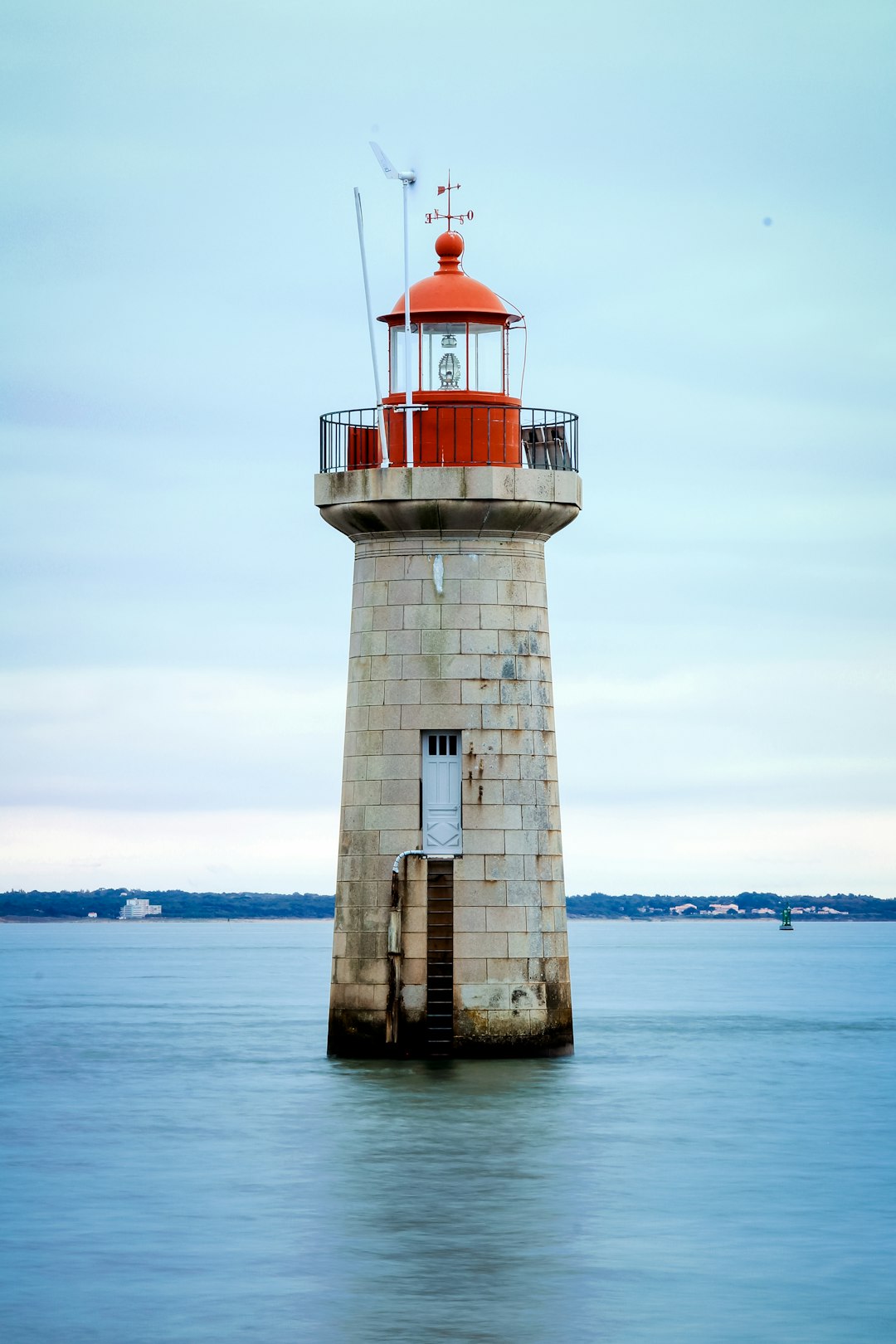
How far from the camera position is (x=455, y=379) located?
25.6 metres

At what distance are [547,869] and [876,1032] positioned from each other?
17724mm

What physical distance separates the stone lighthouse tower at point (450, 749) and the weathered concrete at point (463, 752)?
2cm

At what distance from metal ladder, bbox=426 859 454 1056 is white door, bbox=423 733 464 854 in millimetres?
313

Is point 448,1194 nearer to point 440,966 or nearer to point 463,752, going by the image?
point 440,966

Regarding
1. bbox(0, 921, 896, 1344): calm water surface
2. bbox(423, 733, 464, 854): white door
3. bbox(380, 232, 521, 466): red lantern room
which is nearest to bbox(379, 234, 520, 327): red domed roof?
bbox(380, 232, 521, 466): red lantern room

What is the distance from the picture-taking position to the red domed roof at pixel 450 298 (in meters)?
25.6

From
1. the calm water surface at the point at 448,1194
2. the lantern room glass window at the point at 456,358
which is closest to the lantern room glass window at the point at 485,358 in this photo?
the lantern room glass window at the point at 456,358

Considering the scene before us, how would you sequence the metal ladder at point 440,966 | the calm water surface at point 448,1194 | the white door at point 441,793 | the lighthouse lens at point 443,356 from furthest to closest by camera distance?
the lighthouse lens at point 443,356 < the white door at point 441,793 < the metal ladder at point 440,966 < the calm water surface at point 448,1194

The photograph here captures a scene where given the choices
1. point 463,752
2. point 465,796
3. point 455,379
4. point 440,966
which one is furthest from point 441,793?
point 455,379

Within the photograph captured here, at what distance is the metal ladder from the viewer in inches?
963

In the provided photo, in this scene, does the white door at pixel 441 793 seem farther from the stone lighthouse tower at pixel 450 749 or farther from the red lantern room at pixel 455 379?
the red lantern room at pixel 455 379

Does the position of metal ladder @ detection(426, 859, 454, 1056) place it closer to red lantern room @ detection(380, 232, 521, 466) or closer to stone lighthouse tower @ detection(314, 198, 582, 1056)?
stone lighthouse tower @ detection(314, 198, 582, 1056)

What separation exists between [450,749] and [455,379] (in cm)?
429

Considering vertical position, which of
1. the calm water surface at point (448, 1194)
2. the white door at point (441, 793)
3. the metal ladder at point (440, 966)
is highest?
the white door at point (441, 793)
